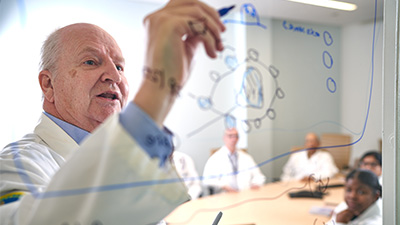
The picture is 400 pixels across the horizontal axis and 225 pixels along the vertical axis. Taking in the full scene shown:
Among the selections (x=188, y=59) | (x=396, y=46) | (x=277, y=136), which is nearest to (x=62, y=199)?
(x=188, y=59)

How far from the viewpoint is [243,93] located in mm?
508

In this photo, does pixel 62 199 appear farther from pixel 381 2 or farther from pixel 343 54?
pixel 381 2

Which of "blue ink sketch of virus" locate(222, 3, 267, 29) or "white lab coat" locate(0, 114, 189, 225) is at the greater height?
"blue ink sketch of virus" locate(222, 3, 267, 29)

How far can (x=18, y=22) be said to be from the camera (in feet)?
1.69

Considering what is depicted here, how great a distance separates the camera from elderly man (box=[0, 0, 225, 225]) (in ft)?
1.18

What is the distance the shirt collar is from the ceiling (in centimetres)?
22

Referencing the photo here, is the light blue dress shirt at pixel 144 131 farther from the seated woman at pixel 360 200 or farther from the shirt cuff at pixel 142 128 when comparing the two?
the seated woman at pixel 360 200

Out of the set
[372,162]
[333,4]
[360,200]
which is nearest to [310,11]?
[333,4]

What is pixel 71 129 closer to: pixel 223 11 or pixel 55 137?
pixel 55 137

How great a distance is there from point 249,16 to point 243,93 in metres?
0.11

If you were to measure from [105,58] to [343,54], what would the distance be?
396mm

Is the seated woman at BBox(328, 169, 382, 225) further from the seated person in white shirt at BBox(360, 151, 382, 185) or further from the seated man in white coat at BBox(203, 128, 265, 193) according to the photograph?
the seated man in white coat at BBox(203, 128, 265, 193)

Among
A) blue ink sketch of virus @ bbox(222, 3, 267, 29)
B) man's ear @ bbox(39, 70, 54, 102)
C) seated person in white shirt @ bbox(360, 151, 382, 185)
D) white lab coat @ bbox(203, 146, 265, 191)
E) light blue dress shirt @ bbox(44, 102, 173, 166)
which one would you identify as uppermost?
blue ink sketch of virus @ bbox(222, 3, 267, 29)

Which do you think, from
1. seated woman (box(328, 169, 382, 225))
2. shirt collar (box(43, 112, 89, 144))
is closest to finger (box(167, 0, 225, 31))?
shirt collar (box(43, 112, 89, 144))
